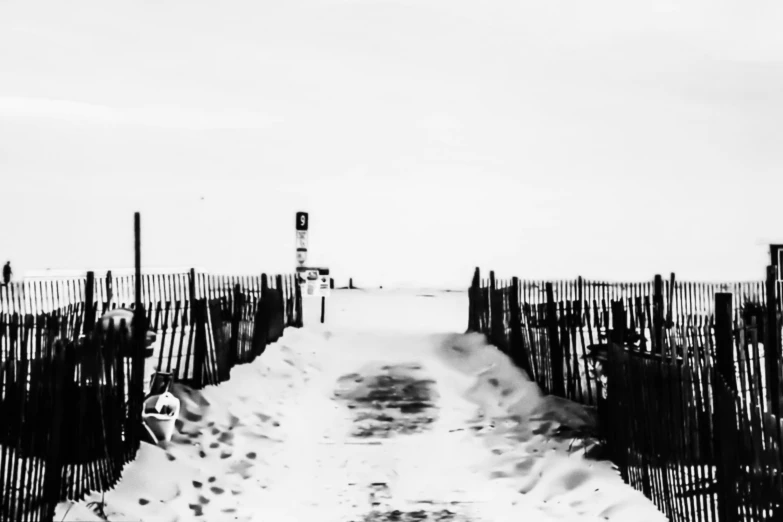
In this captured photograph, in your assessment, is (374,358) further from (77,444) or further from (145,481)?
(77,444)

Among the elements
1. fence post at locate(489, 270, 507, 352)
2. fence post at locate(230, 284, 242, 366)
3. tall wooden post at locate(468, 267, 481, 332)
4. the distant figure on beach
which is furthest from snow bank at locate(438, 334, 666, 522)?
the distant figure on beach

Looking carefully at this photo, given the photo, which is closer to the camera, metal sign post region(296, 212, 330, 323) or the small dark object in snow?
the small dark object in snow

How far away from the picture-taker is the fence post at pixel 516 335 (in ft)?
47.1

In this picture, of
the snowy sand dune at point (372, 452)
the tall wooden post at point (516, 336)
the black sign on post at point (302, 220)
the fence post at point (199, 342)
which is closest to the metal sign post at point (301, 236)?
the black sign on post at point (302, 220)

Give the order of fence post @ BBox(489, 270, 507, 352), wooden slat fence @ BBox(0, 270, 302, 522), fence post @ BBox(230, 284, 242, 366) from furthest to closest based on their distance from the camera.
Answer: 1. fence post @ BBox(489, 270, 507, 352)
2. fence post @ BBox(230, 284, 242, 366)
3. wooden slat fence @ BBox(0, 270, 302, 522)

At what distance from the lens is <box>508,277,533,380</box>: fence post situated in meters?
14.4

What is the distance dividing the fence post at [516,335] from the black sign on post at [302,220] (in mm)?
7337

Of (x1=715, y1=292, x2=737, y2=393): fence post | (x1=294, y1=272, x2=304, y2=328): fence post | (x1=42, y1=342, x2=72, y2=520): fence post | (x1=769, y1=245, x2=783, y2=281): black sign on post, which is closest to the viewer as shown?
(x1=42, y1=342, x2=72, y2=520): fence post

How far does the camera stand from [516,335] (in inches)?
579

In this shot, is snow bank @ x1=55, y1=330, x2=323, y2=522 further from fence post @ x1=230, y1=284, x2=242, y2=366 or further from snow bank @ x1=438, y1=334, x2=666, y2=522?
snow bank @ x1=438, y1=334, x2=666, y2=522

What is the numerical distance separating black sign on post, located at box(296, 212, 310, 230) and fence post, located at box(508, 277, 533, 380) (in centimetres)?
734

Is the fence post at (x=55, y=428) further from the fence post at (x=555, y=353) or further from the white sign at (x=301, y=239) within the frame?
the white sign at (x=301, y=239)

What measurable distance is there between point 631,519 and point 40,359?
4466 mm

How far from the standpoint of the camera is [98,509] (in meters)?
7.48
